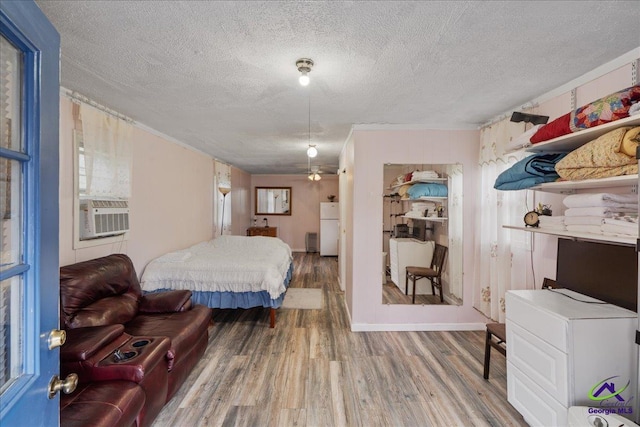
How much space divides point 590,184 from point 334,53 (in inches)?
69.0

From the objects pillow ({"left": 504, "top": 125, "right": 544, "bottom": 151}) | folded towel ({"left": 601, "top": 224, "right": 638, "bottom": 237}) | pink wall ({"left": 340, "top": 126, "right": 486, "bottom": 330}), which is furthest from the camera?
pink wall ({"left": 340, "top": 126, "right": 486, "bottom": 330})

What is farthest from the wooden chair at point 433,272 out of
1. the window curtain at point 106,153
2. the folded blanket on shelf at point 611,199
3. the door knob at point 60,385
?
the window curtain at point 106,153

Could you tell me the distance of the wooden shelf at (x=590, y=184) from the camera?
1.46 metres

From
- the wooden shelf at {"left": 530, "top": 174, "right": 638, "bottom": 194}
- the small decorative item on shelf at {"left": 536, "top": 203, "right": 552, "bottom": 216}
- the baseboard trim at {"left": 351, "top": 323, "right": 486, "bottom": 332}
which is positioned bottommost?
the baseboard trim at {"left": 351, "top": 323, "right": 486, "bottom": 332}

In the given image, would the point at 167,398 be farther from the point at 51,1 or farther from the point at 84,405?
the point at 51,1

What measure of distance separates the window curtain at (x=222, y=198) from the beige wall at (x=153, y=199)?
0.56m

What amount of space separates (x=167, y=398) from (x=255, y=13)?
242 cm

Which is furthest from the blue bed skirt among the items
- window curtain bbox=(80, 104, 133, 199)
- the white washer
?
the white washer

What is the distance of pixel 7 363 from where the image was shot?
0.81 m

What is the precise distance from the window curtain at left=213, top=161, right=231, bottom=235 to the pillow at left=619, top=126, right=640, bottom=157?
→ 5.44 m

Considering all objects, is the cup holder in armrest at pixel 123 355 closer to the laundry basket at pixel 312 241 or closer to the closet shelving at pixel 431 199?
the closet shelving at pixel 431 199

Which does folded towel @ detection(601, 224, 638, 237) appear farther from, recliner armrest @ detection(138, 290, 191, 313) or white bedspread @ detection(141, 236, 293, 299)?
A: recliner armrest @ detection(138, 290, 191, 313)

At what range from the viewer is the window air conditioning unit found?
8.50 ft

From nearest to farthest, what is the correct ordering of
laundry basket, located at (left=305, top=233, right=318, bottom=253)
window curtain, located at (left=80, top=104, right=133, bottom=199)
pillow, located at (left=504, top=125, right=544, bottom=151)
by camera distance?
pillow, located at (left=504, top=125, right=544, bottom=151), window curtain, located at (left=80, top=104, right=133, bottom=199), laundry basket, located at (left=305, top=233, right=318, bottom=253)
